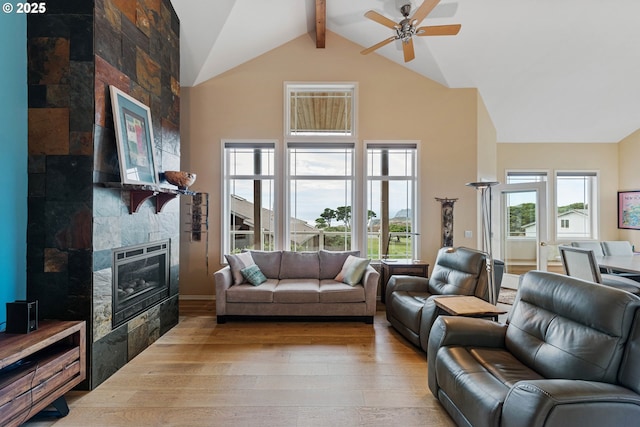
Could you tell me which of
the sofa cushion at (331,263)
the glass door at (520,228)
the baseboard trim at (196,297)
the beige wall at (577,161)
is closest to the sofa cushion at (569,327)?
the sofa cushion at (331,263)

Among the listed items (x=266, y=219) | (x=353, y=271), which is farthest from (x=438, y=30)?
(x=266, y=219)

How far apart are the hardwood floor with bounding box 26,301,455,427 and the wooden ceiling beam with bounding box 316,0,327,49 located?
4.16m

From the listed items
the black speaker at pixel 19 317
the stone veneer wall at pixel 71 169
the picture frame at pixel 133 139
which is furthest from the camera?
the picture frame at pixel 133 139

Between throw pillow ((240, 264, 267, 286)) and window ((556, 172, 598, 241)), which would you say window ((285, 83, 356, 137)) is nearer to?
throw pillow ((240, 264, 267, 286))

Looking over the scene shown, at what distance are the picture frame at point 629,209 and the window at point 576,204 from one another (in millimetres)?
415

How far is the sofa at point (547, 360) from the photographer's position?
133 cm

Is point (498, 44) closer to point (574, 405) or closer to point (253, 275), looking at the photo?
point (574, 405)

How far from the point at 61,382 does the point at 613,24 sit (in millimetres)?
6658

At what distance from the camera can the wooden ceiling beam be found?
12.7 feet

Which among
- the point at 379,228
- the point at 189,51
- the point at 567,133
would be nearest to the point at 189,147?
the point at 189,51

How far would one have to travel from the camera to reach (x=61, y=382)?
2.06 m

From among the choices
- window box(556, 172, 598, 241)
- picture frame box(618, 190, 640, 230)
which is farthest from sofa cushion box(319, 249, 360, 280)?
picture frame box(618, 190, 640, 230)

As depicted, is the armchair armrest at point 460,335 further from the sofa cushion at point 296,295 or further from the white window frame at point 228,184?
the white window frame at point 228,184

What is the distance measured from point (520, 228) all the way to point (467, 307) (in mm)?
3486
